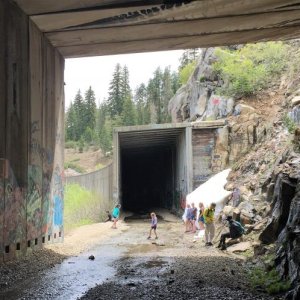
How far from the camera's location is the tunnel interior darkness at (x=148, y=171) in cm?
3462

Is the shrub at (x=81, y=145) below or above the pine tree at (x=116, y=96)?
below

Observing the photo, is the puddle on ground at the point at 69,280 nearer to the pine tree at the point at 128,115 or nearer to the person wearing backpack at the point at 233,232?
the person wearing backpack at the point at 233,232

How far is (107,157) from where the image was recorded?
7181cm

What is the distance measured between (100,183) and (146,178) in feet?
67.8

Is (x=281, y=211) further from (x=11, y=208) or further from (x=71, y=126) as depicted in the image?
(x=71, y=126)

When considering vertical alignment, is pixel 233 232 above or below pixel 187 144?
below

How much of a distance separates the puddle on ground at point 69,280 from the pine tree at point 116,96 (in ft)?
266

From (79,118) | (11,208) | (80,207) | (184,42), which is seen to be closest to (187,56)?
(79,118)

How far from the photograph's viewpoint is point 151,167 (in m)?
49.5

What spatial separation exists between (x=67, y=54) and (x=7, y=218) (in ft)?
24.6

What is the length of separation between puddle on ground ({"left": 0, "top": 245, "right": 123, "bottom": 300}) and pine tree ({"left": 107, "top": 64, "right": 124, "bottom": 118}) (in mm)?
80969

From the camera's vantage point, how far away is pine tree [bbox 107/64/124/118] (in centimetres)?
9300

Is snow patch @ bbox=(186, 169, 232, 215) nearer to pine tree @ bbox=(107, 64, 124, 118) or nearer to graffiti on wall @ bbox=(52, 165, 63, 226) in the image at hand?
graffiti on wall @ bbox=(52, 165, 63, 226)

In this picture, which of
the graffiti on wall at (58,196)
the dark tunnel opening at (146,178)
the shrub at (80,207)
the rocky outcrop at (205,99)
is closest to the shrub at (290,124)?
the rocky outcrop at (205,99)
